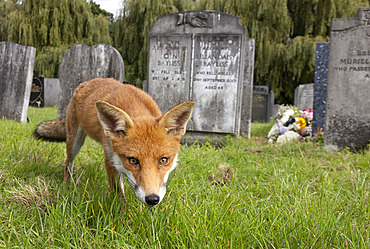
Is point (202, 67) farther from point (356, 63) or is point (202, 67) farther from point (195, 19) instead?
point (356, 63)

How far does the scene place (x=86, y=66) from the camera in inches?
259

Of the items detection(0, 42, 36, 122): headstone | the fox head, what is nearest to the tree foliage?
detection(0, 42, 36, 122): headstone

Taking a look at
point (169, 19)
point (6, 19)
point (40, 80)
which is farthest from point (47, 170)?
point (6, 19)

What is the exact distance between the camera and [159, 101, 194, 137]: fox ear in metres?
2.01

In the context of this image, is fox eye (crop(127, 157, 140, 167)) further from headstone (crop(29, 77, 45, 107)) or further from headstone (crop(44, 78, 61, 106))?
headstone (crop(44, 78, 61, 106))

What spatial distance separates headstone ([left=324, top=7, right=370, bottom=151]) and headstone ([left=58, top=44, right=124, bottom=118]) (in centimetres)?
423

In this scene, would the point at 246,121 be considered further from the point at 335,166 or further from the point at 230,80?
the point at 335,166

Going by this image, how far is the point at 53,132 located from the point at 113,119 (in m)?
1.95

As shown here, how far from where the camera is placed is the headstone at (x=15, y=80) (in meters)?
7.12

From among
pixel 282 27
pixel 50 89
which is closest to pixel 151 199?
pixel 282 27

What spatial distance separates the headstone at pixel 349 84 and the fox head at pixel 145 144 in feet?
15.1

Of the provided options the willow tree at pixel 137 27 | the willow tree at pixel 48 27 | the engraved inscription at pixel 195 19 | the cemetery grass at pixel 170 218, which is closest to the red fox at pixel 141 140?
the cemetery grass at pixel 170 218

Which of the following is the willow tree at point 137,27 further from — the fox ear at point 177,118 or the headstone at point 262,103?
the fox ear at point 177,118

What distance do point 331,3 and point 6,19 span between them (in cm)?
1508
